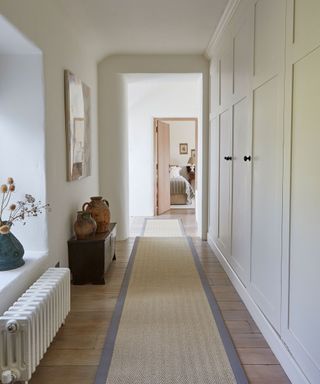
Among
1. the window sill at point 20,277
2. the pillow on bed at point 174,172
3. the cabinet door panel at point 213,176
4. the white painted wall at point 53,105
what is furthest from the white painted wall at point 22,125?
the pillow on bed at point 174,172

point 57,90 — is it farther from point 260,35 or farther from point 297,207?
point 297,207

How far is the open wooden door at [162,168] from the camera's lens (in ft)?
25.2

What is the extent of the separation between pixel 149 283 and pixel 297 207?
1924 millimetres

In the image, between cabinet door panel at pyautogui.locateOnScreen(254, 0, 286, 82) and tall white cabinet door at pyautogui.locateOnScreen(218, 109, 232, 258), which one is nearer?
cabinet door panel at pyautogui.locateOnScreen(254, 0, 286, 82)

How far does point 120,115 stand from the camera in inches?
203

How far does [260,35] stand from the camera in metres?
2.52

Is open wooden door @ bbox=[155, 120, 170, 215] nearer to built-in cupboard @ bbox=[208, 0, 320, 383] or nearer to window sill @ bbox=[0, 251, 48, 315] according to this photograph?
built-in cupboard @ bbox=[208, 0, 320, 383]

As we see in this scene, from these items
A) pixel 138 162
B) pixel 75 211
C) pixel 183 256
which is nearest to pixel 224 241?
pixel 183 256

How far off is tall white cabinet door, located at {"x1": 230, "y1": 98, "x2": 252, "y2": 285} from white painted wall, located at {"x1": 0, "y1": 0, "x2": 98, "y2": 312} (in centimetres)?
147

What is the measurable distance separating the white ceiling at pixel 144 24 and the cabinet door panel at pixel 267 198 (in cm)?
130

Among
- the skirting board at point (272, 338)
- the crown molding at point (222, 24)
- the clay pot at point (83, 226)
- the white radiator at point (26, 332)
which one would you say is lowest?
the skirting board at point (272, 338)

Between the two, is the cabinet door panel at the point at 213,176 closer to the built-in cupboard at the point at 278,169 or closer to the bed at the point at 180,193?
the built-in cupboard at the point at 278,169

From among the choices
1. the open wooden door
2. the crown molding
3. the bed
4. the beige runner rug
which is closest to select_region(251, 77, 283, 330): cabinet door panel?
the beige runner rug

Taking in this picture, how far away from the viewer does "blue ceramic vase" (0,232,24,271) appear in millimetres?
2281
